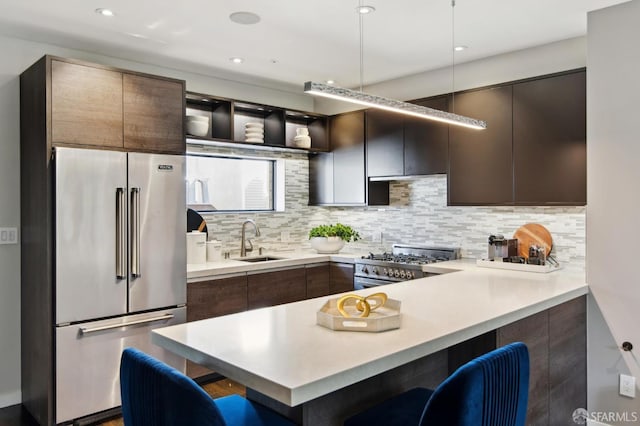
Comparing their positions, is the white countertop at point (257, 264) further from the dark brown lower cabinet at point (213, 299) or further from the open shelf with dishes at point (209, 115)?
the open shelf with dishes at point (209, 115)

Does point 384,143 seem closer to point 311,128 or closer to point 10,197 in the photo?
point 311,128

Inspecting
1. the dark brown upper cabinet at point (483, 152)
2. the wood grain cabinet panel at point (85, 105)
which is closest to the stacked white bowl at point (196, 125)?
the wood grain cabinet panel at point (85, 105)

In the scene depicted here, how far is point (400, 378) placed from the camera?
2.12 m

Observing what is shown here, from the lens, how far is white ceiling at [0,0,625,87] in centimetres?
294

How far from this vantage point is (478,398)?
142 centimetres

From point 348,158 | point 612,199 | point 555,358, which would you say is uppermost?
point 348,158

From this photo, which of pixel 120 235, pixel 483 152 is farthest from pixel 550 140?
pixel 120 235

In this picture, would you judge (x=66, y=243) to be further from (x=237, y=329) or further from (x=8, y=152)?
(x=237, y=329)

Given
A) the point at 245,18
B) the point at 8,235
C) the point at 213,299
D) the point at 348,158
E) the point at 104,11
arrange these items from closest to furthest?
the point at 104,11 → the point at 245,18 → the point at 8,235 → the point at 213,299 → the point at 348,158

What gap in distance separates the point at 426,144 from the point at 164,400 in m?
3.26

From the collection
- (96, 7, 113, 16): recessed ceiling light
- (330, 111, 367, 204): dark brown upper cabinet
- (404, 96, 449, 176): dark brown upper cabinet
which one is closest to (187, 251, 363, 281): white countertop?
(330, 111, 367, 204): dark brown upper cabinet

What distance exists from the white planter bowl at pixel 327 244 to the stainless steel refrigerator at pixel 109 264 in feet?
4.72

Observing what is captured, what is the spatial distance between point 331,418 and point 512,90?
2793mm

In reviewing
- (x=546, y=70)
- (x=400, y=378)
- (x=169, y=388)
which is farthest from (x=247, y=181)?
(x=169, y=388)
